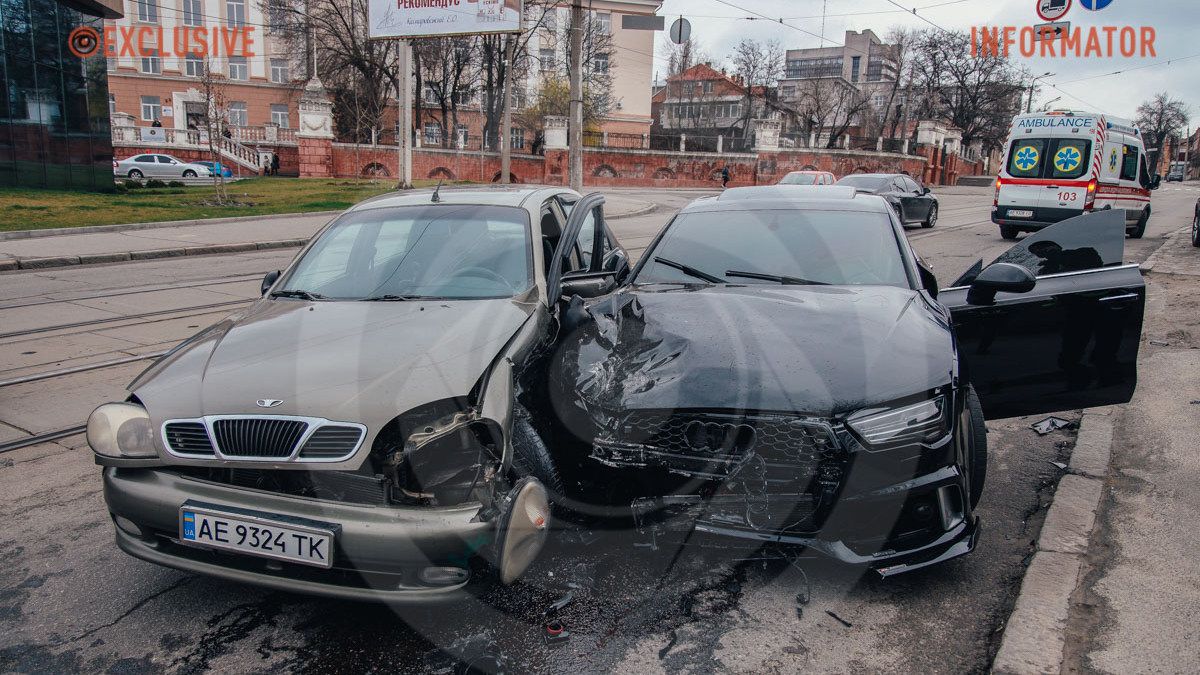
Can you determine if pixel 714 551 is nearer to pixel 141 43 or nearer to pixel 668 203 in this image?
pixel 668 203

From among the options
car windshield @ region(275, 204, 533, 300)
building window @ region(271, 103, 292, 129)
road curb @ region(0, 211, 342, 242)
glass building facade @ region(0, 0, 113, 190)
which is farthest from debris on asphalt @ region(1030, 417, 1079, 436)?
building window @ region(271, 103, 292, 129)

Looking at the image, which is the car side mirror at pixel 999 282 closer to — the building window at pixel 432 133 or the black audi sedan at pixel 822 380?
the black audi sedan at pixel 822 380

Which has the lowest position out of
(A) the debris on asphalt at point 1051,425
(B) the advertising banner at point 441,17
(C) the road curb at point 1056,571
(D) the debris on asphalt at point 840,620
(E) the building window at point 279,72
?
(D) the debris on asphalt at point 840,620

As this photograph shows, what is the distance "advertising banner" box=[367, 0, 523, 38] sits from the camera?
86.5 ft

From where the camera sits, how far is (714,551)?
328 centimetres

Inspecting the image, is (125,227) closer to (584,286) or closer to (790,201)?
(584,286)

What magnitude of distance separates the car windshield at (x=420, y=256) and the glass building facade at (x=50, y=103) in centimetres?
2499

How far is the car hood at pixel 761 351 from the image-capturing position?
10.4 feet

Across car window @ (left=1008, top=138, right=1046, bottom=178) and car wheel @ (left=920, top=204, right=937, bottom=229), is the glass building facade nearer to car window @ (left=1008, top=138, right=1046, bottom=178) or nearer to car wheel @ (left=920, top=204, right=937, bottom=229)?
car wheel @ (left=920, top=204, right=937, bottom=229)

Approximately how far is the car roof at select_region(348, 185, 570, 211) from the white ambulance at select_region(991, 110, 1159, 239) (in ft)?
50.2

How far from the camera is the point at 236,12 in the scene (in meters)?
57.2

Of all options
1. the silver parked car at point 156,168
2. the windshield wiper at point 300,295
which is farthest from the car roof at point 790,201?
the silver parked car at point 156,168

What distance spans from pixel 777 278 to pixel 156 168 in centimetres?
4079

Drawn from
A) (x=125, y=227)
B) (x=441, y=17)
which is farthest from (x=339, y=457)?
(x=441, y=17)
